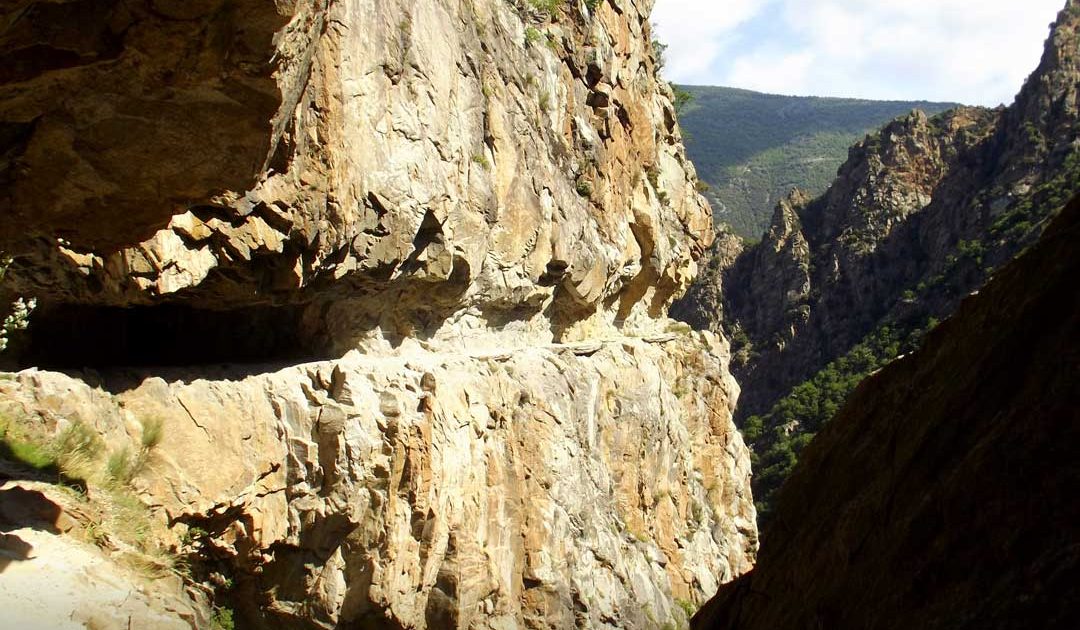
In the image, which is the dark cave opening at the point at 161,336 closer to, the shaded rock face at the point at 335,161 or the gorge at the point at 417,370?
the gorge at the point at 417,370

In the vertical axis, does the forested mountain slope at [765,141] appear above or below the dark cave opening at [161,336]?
above

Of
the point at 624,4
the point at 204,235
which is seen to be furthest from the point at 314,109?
the point at 624,4

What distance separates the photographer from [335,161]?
9.16m

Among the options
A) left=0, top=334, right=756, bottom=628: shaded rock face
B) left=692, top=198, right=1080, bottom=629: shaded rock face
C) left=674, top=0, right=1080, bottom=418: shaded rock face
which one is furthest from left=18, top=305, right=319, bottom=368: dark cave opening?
left=674, top=0, right=1080, bottom=418: shaded rock face

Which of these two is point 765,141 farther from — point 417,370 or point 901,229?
point 417,370

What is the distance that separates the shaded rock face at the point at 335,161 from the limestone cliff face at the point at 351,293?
3cm

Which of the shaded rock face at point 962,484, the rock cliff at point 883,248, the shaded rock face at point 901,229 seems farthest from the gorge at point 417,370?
the shaded rock face at point 901,229

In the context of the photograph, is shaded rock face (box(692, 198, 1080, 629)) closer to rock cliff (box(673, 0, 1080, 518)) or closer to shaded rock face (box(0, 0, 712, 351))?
shaded rock face (box(0, 0, 712, 351))

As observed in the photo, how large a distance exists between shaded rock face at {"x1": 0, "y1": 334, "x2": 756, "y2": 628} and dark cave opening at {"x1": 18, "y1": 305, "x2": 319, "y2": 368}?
3.37 ft

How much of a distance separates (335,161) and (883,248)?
63.6 meters

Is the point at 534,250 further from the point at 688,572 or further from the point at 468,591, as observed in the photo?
the point at 688,572

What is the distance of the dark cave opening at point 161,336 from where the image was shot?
9047 mm

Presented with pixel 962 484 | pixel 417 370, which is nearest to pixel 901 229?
pixel 417 370

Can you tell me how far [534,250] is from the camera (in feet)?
50.4
